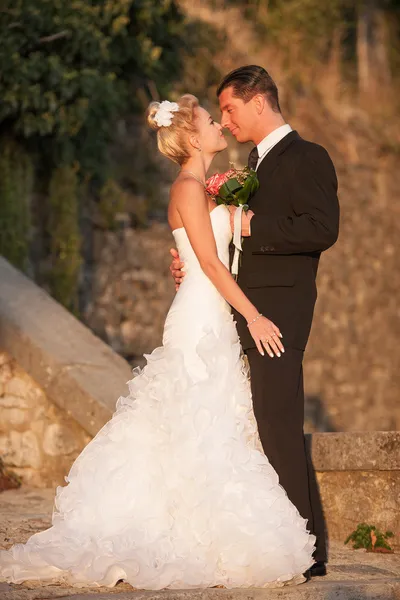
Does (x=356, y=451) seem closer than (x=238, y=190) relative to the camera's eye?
No

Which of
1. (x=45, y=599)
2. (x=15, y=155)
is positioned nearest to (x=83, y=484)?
(x=45, y=599)

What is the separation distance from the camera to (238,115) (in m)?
4.64

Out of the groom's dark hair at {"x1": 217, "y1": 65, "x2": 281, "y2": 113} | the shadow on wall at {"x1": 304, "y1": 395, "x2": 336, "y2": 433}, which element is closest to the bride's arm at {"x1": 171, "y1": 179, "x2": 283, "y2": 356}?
the groom's dark hair at {"x1": 217, "y1": 65, "x2": 281, "y2": 113}

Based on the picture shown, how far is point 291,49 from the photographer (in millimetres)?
13305

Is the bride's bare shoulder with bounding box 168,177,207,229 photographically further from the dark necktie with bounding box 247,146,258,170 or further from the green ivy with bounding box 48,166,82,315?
the green ivy with bounding box 48,166,82,315

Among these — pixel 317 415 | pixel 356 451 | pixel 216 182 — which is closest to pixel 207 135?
pixel 216 182

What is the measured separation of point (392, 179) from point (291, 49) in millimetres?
2136

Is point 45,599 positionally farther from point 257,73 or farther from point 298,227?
point 257,73

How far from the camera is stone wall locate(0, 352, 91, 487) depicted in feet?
20.7

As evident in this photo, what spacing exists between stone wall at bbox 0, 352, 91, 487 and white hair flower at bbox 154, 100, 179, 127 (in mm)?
2211

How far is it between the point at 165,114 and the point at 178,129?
0.28 feet

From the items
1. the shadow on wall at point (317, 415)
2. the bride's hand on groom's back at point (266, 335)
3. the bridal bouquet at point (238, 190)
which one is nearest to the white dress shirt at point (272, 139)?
the bridal bouquet at point (238, 190)

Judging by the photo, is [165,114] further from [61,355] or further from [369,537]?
[369,537]

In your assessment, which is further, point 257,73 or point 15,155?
point 15,155
